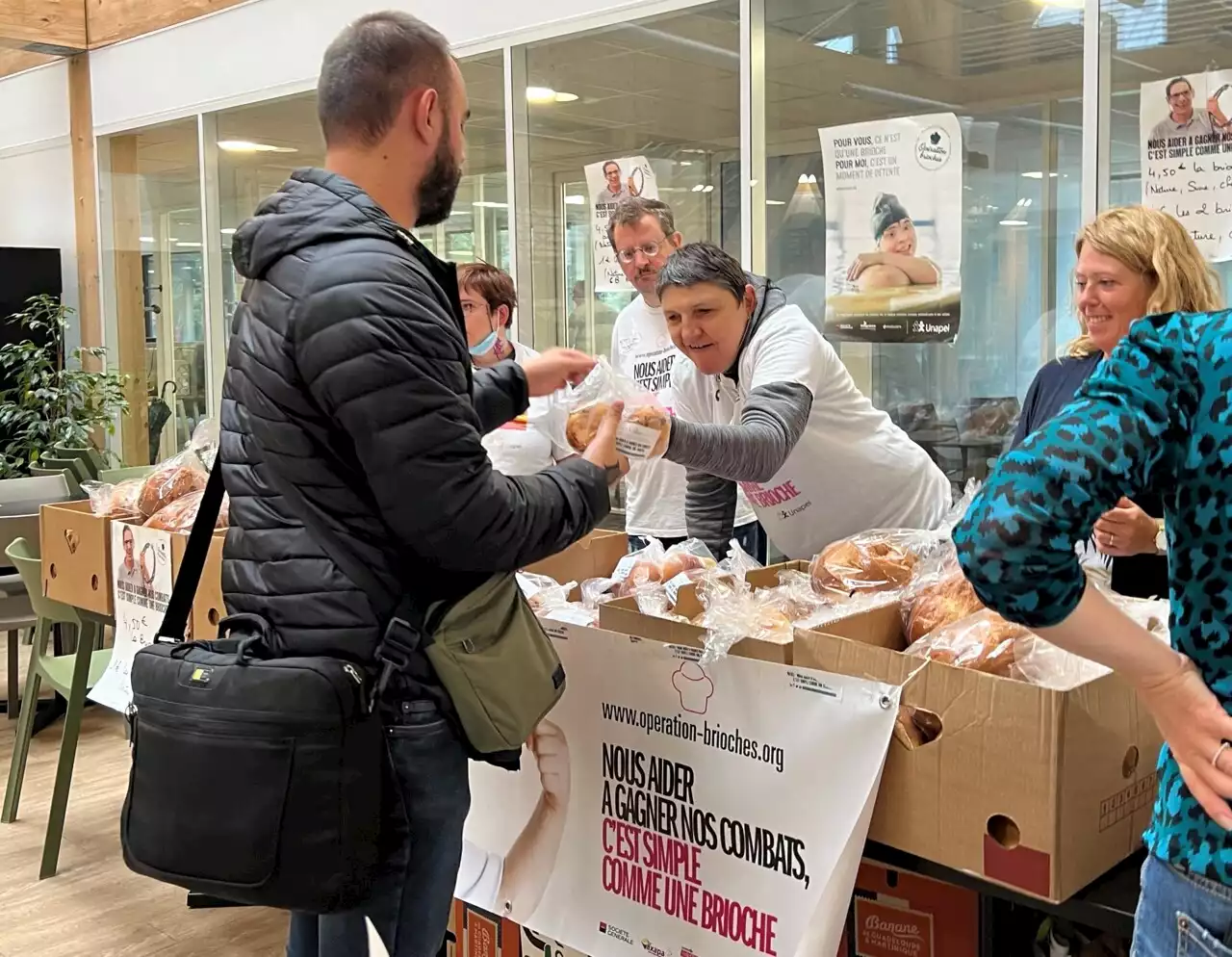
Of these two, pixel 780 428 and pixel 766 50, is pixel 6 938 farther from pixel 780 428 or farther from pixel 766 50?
pixel 766 50

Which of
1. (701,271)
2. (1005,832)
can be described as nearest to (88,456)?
(701,271)

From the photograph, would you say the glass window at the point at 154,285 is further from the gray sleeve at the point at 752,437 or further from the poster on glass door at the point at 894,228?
the gray sleeve at the point at 752,437

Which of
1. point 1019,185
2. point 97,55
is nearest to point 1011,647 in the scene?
point 1019,185

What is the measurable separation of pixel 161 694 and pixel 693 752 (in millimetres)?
→ 698

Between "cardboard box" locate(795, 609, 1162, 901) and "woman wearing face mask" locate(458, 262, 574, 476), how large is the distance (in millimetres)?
886

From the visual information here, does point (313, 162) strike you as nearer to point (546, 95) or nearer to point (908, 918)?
point (546, 95)

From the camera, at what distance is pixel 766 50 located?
12.7ft

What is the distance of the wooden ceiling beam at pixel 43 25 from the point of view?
5980 millimetres

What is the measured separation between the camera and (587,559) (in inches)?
89.1

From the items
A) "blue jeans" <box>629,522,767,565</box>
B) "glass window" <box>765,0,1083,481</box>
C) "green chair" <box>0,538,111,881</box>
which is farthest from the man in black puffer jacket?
"glass window" <box>765,0,1083,481</box>

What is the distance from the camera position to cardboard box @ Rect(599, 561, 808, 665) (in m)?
1.55

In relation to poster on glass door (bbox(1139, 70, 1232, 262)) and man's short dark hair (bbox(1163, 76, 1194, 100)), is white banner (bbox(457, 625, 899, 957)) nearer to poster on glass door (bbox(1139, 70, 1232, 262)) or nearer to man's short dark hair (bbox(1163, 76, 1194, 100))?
poster on glass door (bbox(1139, 70, 1232, 262))

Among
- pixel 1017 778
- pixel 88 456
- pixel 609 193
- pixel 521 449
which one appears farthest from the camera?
pixel 88 456

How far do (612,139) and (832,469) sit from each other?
8.36ft
